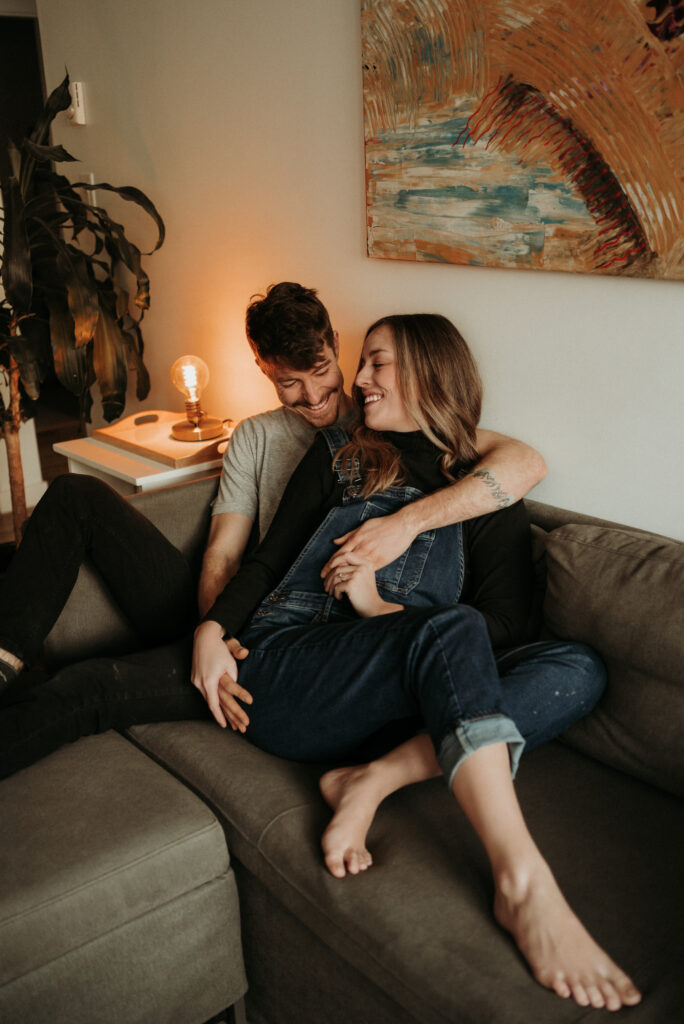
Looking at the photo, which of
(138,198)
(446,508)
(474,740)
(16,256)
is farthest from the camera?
(138,198)

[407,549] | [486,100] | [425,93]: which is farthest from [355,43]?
[407,549]

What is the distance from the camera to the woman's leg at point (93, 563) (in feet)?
5.42

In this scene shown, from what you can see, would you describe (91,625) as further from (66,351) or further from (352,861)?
(66,351)

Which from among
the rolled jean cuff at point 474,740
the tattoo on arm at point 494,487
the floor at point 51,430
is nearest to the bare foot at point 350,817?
the rolled jean cuff at point 474,740

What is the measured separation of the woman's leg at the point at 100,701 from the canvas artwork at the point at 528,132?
1.09 metres

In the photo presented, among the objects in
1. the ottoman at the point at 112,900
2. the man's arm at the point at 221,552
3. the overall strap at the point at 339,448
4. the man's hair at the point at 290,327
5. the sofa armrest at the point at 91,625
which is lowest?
the ottoman at the point at 112,900

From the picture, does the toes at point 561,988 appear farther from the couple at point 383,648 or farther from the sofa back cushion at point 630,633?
the sofa back cushion at point 630,633

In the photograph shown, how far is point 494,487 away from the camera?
5.47 feet

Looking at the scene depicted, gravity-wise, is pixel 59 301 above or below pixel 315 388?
above

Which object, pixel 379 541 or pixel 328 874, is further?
pixel 379 541

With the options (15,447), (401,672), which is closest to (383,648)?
(401,672)

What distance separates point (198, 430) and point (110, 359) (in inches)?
18.1

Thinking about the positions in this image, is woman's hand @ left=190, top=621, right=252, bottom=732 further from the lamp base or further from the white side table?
the lamp base

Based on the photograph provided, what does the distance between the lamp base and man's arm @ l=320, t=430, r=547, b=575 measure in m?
1.06
